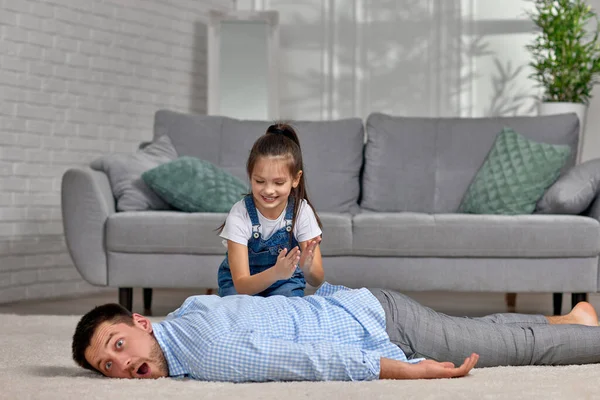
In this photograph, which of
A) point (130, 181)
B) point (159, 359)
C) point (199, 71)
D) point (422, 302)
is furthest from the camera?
point (199, 71)

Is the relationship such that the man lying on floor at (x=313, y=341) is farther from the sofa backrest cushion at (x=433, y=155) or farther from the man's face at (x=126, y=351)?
the sofa backrest cushion at (x=433, y=155)

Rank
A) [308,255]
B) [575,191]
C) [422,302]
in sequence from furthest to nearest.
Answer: [422,302]
[575,191]
[308,255]

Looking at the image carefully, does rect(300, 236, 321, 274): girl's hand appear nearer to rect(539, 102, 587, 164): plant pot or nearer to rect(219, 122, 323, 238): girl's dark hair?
rect(219, 122, 323, 238): girl's dark hair

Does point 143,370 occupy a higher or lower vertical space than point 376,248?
lower

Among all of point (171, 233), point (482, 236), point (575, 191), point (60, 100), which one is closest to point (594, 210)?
point (575, 191)

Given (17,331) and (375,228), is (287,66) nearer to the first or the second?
(375,228)

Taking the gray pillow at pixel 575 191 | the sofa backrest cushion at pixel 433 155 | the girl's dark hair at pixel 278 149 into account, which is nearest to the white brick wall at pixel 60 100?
the sofa backrest cushion at pixel 433 155

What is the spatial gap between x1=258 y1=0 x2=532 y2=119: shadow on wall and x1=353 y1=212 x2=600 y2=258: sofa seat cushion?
259 cm

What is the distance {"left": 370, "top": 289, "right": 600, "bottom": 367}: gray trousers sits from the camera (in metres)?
2.21

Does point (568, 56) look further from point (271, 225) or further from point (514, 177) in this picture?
point (271, 225)

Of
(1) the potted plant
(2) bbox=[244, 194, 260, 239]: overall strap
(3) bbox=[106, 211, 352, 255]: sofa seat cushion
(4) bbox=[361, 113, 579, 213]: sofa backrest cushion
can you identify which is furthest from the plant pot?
(2) bbox=[244, 194, 260, 239]: overall strap

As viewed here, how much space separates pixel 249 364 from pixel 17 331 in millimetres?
1629

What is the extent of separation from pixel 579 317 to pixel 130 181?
7.32 feet

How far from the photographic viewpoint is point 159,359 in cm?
210
